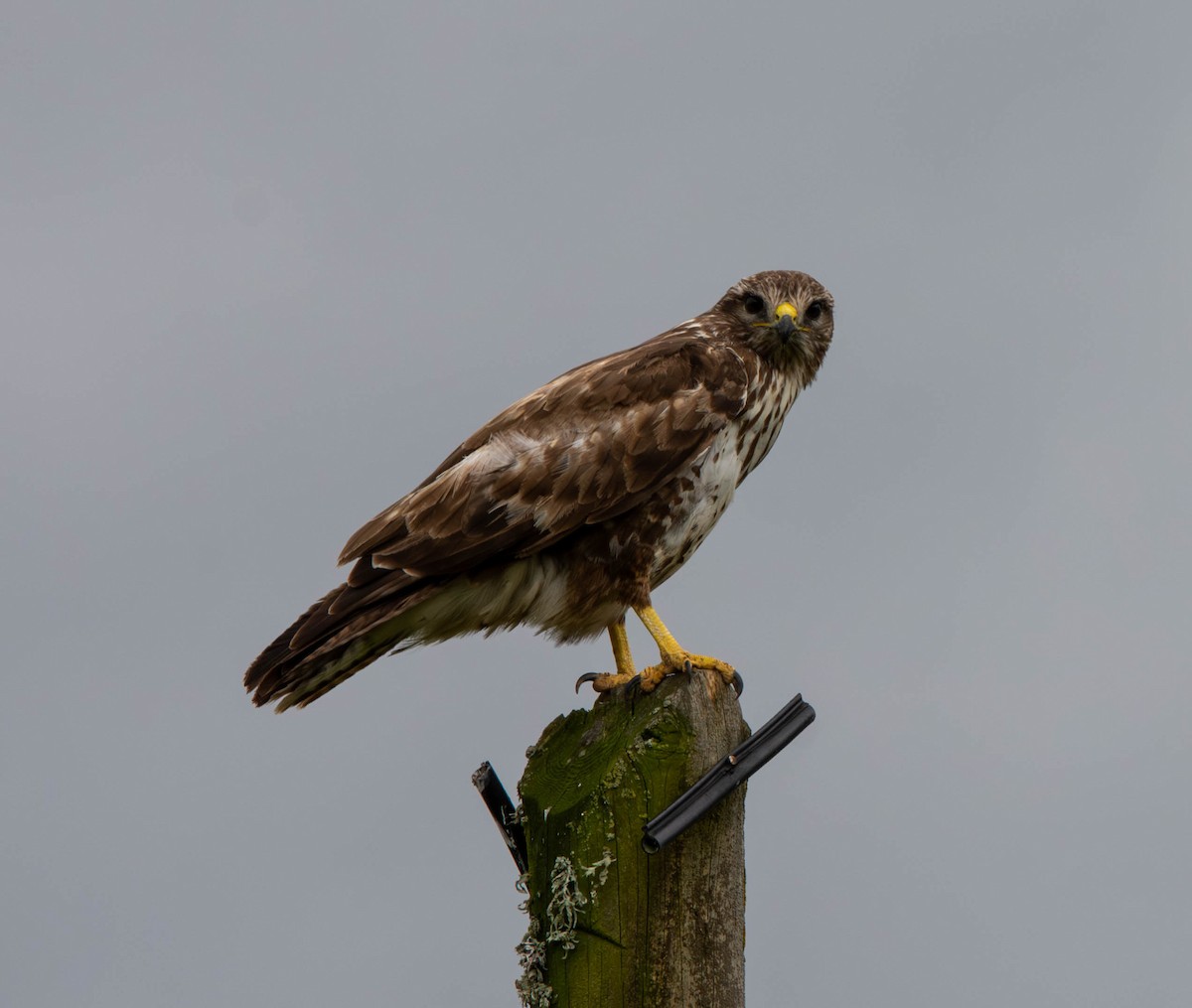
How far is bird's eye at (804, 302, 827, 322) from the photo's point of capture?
7191 mm

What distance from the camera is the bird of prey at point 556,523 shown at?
5.91m

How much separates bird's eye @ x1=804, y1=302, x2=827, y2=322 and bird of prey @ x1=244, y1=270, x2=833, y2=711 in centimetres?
68

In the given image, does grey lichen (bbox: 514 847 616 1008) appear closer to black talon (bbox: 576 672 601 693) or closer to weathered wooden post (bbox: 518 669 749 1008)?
weathered wooden post (bbox: 518 669 749 1008)

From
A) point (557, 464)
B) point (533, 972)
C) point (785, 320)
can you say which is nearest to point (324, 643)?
point (557, 464)

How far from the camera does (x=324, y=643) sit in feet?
19.0

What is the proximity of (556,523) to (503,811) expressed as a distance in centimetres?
157

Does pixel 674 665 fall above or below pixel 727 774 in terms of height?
above

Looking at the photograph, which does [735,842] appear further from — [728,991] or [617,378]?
[617,378]

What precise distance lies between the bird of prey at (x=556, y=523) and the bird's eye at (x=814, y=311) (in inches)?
26.7

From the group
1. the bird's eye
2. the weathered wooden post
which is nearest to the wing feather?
the bird's eye

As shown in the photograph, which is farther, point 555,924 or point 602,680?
point 602,680

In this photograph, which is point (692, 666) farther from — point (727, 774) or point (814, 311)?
point (814, 311)

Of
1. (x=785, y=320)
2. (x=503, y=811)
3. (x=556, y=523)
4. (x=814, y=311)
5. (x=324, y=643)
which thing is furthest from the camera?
(x=814, y=311)

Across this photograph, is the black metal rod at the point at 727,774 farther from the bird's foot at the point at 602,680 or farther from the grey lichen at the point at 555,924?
the bird's foot at the point at 602,680
